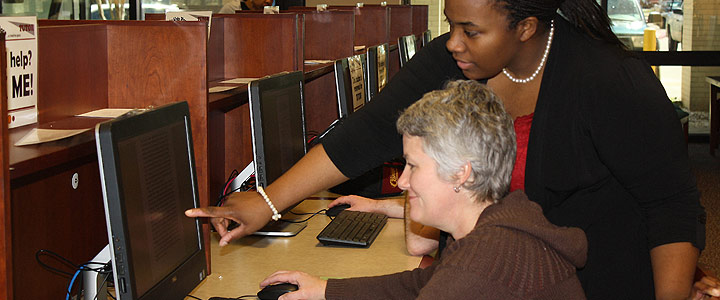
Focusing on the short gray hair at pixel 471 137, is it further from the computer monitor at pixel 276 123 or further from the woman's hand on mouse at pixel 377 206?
the woman's hand on mouse at pixel 377 206

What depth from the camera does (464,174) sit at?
1402 millimetres

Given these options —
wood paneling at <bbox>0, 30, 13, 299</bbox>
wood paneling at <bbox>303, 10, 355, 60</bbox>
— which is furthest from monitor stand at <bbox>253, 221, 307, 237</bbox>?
wood paneling at <bbox>303, 10, 355, 60</bbox>

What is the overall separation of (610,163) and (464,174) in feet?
1.17

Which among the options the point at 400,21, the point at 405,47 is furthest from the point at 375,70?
the point at 400,21

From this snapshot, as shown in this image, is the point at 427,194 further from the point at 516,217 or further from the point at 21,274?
the point at 21,274

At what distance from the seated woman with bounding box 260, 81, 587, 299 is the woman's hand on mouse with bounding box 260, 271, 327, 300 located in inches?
13.5

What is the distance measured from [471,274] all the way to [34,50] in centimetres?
100

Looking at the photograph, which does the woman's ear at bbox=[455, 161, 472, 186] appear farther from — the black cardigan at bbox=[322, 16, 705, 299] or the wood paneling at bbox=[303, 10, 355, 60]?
the wood paneling at bbox=[303, 10, 355, 60]

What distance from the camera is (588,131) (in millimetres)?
1598

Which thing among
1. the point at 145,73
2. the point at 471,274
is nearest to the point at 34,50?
the point at 145,73

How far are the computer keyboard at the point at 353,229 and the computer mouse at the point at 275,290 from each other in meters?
0.51

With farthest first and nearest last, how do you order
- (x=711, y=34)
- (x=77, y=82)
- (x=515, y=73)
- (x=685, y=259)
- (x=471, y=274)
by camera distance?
1. (x=711, y=34)
2. (x=77, y=82)
3. (x=515, y=73)
4. (x=685, y=259)
5. (x=471, y=274)

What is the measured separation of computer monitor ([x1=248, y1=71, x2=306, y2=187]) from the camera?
215 centimetres

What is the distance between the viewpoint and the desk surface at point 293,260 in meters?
1.95
